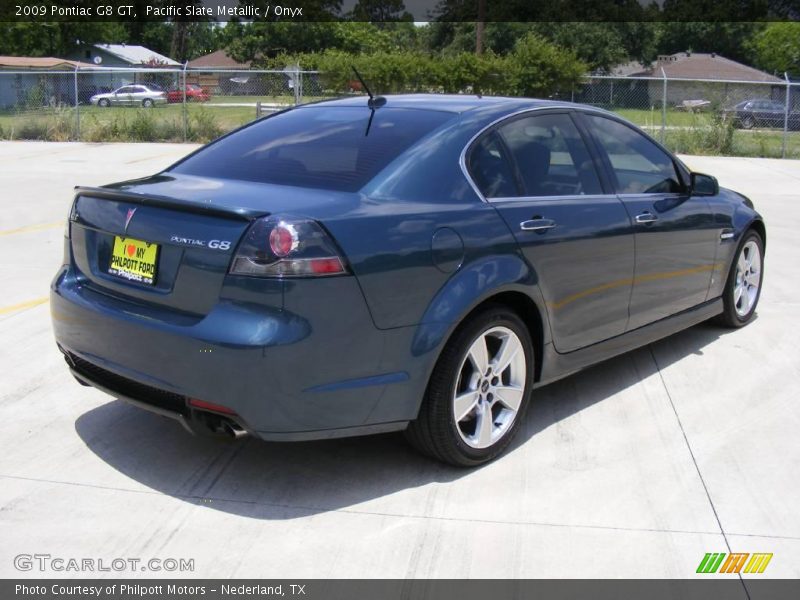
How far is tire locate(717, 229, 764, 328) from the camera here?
618 centimetres

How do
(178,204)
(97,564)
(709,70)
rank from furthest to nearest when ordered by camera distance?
1. (709,70)
2. (178,204)
3. (97,564)

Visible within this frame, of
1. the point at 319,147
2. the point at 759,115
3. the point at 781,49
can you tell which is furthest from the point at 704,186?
the point at 781,49

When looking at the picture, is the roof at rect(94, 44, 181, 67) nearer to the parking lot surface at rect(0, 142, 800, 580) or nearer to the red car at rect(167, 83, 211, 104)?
the red car at rect(167, 83, 211, 104)

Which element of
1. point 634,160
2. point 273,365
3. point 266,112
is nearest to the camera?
point 273,365

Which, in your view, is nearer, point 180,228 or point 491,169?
point 180,228

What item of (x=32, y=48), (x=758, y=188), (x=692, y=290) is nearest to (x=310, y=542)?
(x=692, y=290)

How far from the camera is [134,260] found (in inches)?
149

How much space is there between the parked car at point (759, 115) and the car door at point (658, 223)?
60.6ft

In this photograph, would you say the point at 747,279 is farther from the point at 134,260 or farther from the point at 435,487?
the point at 134,260

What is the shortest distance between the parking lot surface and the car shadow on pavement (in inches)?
0.4

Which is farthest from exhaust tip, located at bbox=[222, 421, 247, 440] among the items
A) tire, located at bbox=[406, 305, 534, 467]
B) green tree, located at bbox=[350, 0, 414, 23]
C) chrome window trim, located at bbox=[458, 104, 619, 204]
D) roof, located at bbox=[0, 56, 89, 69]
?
green tree, located at bbox=[350, 0, 414, 23]

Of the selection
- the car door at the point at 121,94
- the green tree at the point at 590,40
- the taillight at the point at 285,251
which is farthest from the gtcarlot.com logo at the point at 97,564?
the green tree at the point at 590,40

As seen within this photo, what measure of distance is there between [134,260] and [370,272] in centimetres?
103

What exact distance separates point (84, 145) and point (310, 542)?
21.1 meters
